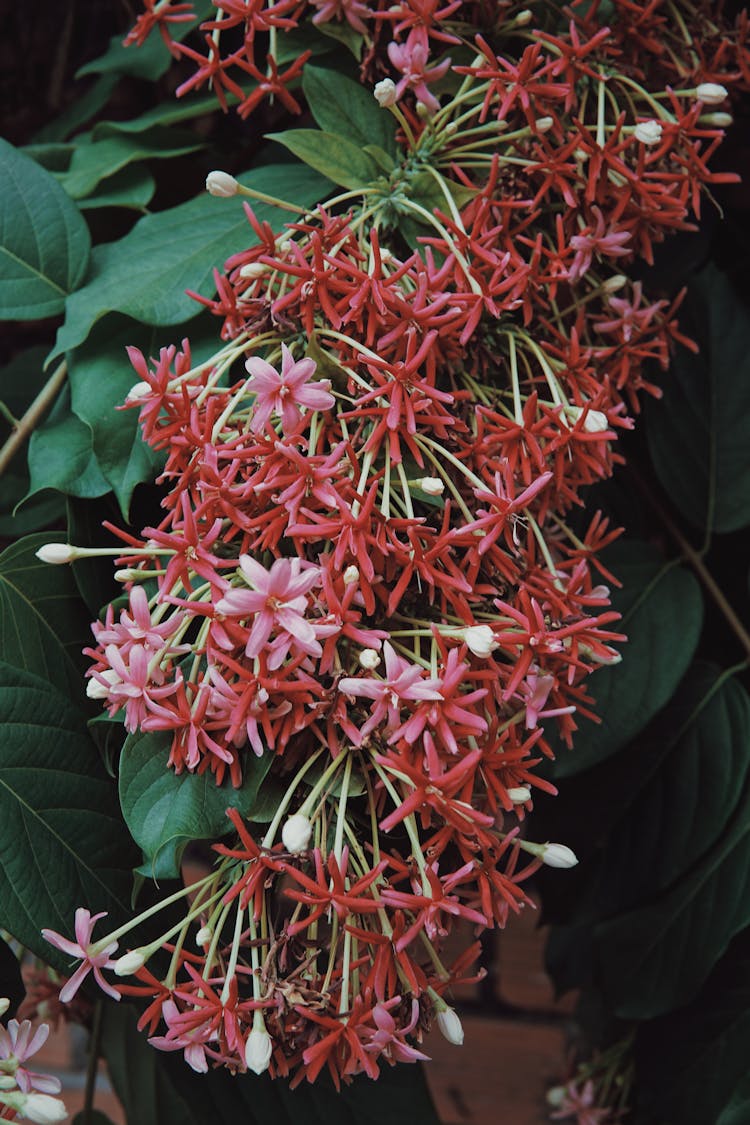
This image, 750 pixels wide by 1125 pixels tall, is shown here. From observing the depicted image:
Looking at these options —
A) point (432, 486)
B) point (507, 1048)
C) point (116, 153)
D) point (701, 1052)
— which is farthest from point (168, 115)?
point (507, 1048)

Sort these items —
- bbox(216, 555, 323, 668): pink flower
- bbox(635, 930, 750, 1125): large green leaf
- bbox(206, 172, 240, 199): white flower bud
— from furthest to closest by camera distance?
bbox(635, 930, 750, 1125): large green leaf → bbox(206, 172, 240, 199): white flower bud → bbox(216, 555, 323, 668): pink flower

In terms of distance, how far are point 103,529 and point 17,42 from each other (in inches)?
24.7

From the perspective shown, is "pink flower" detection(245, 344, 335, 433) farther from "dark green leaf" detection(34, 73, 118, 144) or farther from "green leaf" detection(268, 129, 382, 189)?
"dark green leaf" detection(34, 73, 118, 144)

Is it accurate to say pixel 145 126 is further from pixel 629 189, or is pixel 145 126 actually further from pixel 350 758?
pixel 350 758

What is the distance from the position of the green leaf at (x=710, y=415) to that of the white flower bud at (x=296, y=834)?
18.4 inches

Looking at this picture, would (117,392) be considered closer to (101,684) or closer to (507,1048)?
(101,684)

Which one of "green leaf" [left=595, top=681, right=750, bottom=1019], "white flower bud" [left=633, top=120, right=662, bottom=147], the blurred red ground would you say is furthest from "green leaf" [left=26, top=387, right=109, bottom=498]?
the blurred red ground

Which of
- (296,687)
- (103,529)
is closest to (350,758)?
(296,687)

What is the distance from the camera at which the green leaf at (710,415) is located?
2.44 ft

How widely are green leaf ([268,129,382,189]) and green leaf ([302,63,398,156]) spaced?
0.07ft

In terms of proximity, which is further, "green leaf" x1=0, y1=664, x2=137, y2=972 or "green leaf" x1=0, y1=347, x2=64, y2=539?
"green leaf" x1=0, y1=347, x2=64, y2=539

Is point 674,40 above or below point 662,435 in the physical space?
above

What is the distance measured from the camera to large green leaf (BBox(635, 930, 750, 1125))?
0.69 metres

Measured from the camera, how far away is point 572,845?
0.73 meters
